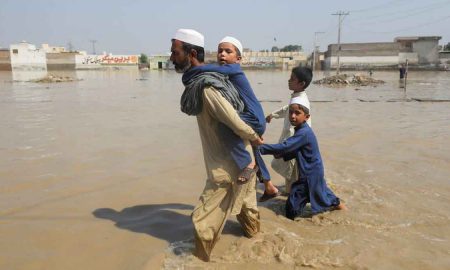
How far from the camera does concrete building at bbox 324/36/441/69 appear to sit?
197 feet

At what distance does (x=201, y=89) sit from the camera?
2.58m

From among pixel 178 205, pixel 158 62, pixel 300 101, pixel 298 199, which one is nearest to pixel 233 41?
pixel 300 101

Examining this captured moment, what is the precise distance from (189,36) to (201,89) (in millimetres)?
354

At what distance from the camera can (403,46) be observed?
205 feet

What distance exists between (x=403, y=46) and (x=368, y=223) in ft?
218

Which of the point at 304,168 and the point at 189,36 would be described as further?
the point at 304,168

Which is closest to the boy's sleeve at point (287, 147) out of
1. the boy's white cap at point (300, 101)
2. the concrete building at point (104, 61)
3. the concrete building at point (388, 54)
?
the boy's white cap at point (300, 101)

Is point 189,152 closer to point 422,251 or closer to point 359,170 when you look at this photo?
point 359,170

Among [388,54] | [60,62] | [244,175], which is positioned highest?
[388,54]

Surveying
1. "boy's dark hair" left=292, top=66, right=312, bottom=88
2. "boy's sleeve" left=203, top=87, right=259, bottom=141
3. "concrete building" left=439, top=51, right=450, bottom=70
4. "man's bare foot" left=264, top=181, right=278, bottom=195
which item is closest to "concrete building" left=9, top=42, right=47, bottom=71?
"concrete building" left=439, top=51, right=450, bottom=70

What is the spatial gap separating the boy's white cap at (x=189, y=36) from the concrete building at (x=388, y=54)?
2428 inches

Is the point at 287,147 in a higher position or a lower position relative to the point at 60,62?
lower

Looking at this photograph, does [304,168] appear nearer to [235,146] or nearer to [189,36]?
[235,146]

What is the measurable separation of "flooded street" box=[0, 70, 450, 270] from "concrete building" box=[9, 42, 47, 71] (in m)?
59.2
